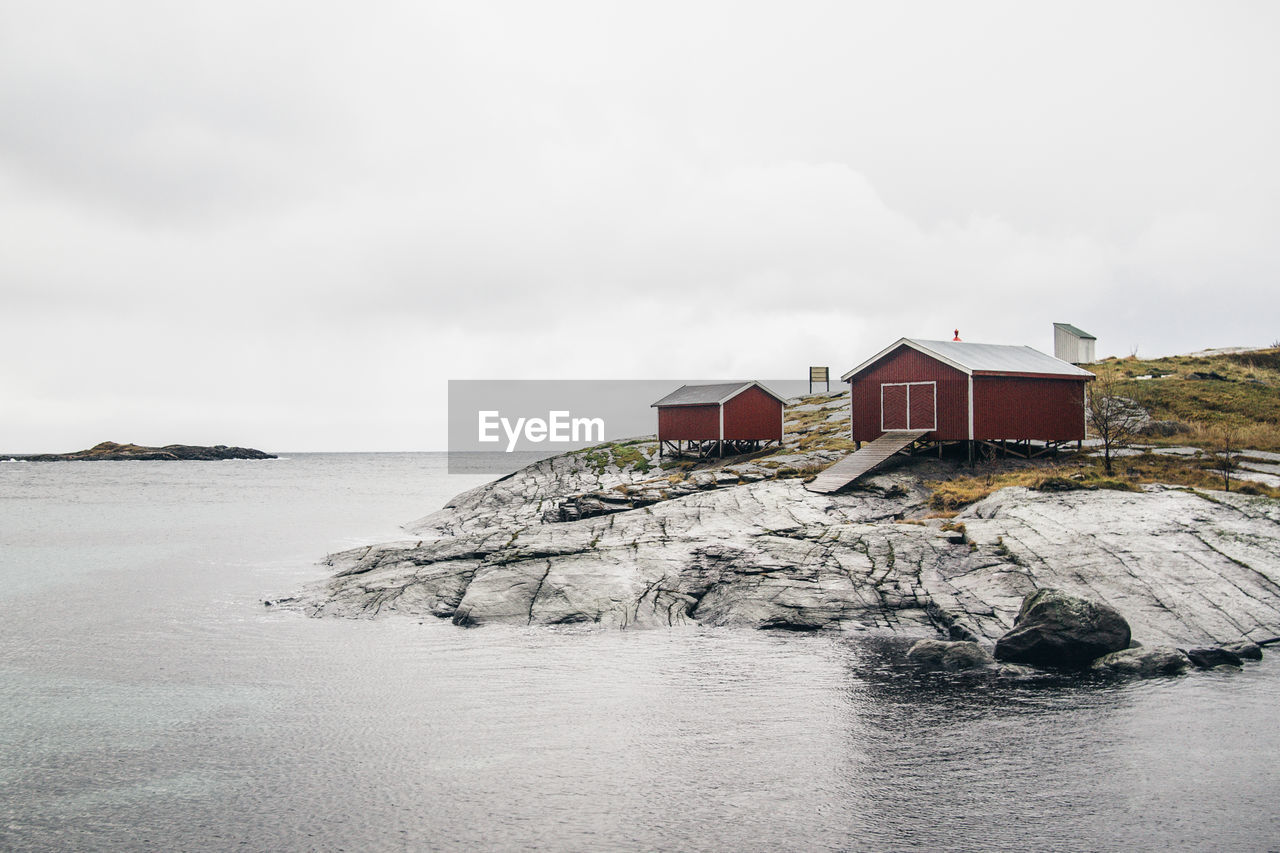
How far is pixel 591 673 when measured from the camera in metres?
19.7

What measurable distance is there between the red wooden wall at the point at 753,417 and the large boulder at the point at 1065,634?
100 feet

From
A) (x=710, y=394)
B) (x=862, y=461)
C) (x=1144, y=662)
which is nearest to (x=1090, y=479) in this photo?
(x=862, y=461)

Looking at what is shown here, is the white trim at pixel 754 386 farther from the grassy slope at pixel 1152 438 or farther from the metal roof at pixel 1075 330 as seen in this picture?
the metal roof at pixel 1075 330

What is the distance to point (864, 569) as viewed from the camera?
2561cm

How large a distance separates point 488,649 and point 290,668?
491 centimetres

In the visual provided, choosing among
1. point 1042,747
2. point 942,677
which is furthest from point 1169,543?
point 1042,747

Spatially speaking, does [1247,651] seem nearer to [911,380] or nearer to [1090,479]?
[1090,479]

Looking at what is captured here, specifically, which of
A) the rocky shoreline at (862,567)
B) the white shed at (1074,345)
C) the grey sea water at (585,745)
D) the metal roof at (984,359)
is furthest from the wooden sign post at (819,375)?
the grey sea water at (585,745)

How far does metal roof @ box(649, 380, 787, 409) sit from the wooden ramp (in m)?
11.6

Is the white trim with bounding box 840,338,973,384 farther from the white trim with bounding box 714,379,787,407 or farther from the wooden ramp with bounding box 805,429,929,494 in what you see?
the white trim with bounding box 714,379,787,407

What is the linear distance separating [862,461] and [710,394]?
16187mm

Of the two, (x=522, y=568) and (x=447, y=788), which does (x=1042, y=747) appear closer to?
(x=447, y=788)

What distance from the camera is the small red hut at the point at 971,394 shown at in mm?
38125

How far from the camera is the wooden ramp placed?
35281 mm
